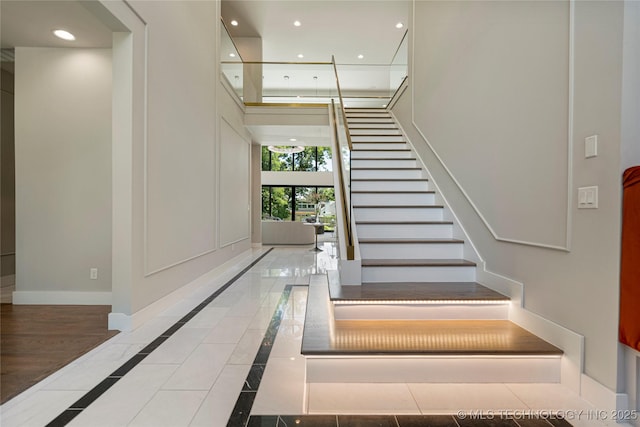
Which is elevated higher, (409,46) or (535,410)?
(409,46)

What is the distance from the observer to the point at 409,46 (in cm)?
552

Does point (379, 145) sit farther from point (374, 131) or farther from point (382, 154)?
point (374, 131)

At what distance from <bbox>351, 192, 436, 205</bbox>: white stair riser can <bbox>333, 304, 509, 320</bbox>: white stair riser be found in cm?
180

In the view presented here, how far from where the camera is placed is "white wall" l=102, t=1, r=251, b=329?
2.82m

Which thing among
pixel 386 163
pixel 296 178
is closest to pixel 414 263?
pixel 386 163

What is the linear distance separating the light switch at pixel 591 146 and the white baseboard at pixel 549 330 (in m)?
1.07

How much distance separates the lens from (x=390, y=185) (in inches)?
169

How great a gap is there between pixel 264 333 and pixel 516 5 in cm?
346

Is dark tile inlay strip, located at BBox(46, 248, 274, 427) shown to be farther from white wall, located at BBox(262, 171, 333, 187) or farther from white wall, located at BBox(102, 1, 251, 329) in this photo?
white wall, located at BBox(262, 171, 333, 187)

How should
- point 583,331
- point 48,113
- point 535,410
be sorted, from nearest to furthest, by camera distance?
point 535,410 < point 583,331 < point 48,113

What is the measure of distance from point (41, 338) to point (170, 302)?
3.73ft

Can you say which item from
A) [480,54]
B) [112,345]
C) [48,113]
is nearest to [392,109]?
[480,54]

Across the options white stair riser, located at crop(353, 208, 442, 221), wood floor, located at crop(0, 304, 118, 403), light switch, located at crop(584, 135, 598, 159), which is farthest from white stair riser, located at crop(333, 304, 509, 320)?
wood floor, located at crop(0, 304, 118, 403)

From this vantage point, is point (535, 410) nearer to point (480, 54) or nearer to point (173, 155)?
point (480, 54)
